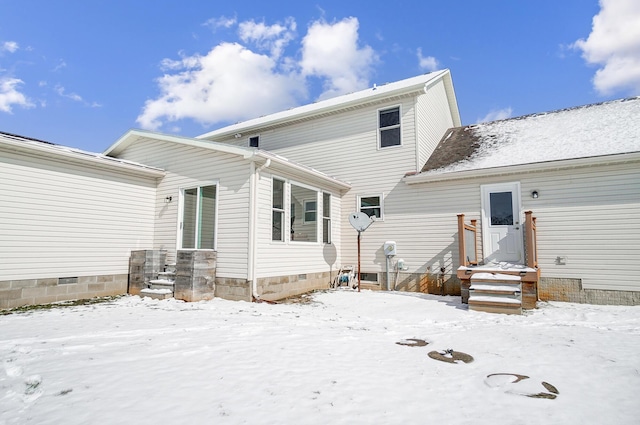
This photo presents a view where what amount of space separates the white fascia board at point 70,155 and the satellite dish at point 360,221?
5543 mm

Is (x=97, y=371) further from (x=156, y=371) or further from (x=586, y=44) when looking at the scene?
(x=586, y=44)

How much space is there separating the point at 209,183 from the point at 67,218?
3.18m

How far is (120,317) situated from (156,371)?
316 centimetres

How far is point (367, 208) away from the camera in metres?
10.4

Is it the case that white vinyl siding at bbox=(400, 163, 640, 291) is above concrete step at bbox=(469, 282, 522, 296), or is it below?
above

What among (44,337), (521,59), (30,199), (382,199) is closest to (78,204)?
(30,199)

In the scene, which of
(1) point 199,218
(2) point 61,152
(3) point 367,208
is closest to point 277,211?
(1) point 199,218

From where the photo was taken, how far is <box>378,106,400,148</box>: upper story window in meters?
10.1

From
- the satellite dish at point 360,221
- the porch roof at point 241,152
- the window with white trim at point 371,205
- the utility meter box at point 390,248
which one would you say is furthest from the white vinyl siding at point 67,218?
the utility meter box at point 390,248

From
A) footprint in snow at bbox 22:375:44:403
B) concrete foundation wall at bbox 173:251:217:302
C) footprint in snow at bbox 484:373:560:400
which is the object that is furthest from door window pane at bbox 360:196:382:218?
footprint in snow at bbox 22:375:44:403

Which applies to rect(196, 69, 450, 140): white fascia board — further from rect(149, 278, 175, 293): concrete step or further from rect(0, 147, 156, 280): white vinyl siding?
rect(149, 278, 175, 293): concrete step

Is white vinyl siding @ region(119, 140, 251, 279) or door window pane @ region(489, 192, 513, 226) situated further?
door window pane @ region(489, 192, 513, 226)

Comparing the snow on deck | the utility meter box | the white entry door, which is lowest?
the snow on deck

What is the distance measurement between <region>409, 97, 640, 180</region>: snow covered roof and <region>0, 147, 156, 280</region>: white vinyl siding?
8114 mm
